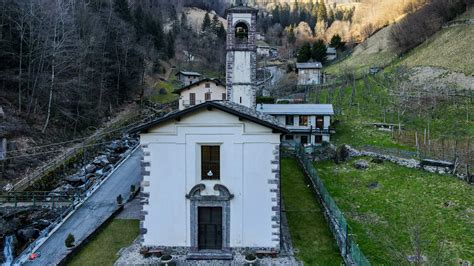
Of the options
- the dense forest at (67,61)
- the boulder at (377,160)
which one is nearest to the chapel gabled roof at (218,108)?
the boulder at (377,160)

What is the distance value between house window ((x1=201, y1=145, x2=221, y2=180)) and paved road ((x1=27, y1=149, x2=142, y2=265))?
7729mm

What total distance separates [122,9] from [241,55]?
51.9 metres

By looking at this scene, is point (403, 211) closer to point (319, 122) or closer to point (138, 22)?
point (319, 122)

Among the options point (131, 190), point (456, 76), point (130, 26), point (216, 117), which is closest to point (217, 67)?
point (130, 26)

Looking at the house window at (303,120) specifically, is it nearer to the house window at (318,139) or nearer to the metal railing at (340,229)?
the house window at (318,139)

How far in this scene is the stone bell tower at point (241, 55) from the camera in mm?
30422

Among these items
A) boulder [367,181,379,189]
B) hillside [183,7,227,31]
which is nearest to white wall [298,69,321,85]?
boulder [367,181,379,189]

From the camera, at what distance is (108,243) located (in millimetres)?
19141

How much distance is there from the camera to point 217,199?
57.9ft

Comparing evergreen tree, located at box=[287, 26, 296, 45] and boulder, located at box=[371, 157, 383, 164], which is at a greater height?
evergreen tree, located at box=[287, 26, 296, 45]

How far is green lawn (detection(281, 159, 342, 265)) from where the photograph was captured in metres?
17.4

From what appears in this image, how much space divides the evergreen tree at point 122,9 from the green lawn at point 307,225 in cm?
5552

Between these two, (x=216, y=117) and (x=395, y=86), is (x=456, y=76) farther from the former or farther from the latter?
(x=216, y=117)

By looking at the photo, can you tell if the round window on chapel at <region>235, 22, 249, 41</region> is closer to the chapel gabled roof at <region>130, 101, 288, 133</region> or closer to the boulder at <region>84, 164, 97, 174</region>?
the chapel gabled roof at <region>130, 101, 288, 133</region>
